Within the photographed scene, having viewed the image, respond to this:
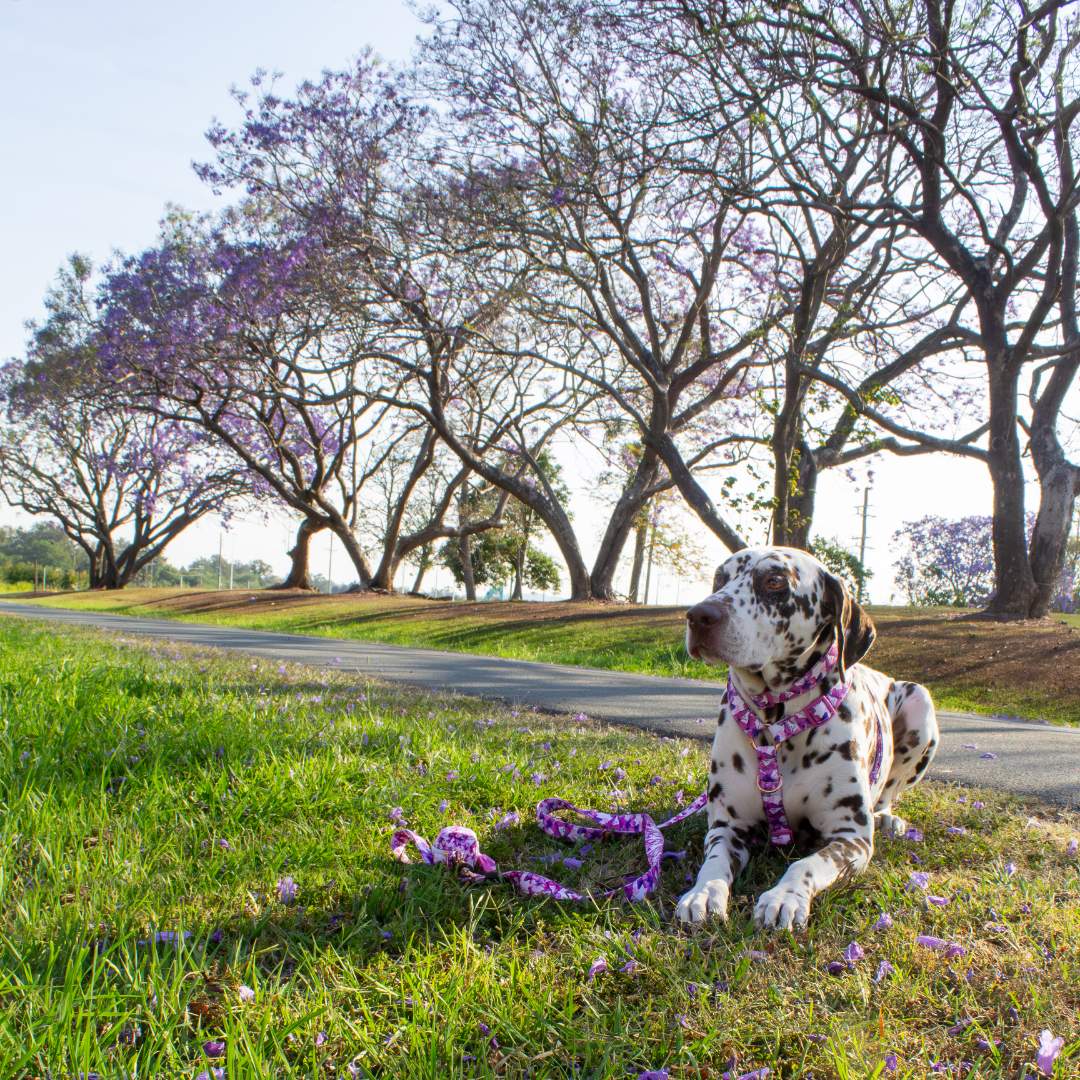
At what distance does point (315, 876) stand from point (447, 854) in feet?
1.44

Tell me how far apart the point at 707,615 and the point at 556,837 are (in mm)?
1102

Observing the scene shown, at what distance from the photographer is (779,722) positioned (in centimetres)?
315

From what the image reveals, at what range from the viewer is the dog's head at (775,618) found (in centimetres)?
308

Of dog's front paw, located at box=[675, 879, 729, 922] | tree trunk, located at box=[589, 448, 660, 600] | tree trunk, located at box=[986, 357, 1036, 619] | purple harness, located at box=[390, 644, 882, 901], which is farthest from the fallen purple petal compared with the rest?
tree trunk, located at box=[589, 448, 660, 600]

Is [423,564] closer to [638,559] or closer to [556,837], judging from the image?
[638,559]

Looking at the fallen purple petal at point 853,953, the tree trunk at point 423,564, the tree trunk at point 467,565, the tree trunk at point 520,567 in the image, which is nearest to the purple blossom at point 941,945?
the fallen purple petal at point 853,953

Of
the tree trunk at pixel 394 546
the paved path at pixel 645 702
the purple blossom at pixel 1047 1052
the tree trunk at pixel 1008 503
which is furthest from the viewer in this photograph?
the tree trunk at pixel 394 546

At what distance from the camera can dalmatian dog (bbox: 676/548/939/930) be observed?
3094mm

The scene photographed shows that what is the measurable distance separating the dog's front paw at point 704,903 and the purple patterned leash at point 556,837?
0.61ft

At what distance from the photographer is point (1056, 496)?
14.7 m

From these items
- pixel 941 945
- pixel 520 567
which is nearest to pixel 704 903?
pixel 941 945

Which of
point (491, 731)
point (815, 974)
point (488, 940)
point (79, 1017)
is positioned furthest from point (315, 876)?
point (491, 731)

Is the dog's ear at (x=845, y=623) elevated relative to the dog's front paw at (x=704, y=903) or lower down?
elevated

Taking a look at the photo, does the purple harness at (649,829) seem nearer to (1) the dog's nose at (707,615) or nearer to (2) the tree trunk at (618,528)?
(1) the dog's nose at (707,615)
